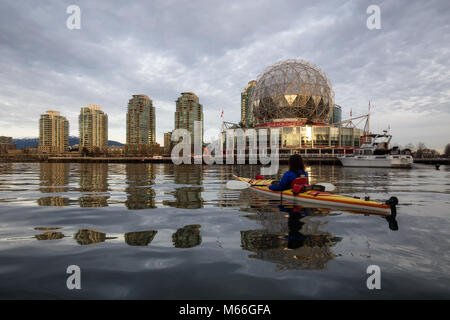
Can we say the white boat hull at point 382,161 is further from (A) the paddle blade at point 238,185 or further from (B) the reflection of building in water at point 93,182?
(B) the reflection of building in water at point 93,182

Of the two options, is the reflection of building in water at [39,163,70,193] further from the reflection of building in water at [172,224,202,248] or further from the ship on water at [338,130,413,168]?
the ship on water at [338,130,413,168]

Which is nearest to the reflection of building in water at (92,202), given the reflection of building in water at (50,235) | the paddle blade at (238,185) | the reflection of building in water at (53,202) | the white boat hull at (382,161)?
the reflection of building in water at (53,202)

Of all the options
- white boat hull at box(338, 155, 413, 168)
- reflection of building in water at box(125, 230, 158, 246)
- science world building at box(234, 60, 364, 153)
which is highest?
science world building at box(234, 60, 364, 153)

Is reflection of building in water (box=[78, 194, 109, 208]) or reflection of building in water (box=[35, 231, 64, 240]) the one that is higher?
reflection of building in water (box=[78, 194, 109, 208])

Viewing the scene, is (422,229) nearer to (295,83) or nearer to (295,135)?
(295,135)

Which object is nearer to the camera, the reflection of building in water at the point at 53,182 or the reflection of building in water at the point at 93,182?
the reflection of building in water at the point at 53,182

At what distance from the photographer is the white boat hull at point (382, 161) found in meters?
49.8

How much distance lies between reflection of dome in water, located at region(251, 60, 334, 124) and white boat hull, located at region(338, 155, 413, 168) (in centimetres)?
2803

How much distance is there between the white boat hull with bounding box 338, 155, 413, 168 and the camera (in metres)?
49.8

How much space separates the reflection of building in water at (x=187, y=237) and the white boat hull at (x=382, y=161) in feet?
178

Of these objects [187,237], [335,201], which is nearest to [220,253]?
[187,237]

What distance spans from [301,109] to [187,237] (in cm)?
7948

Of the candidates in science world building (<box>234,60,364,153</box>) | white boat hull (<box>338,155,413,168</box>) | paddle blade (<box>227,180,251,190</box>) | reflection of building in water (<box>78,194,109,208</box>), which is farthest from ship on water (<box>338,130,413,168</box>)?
reflection of building in water (<box>78,194,109,208</box>)
